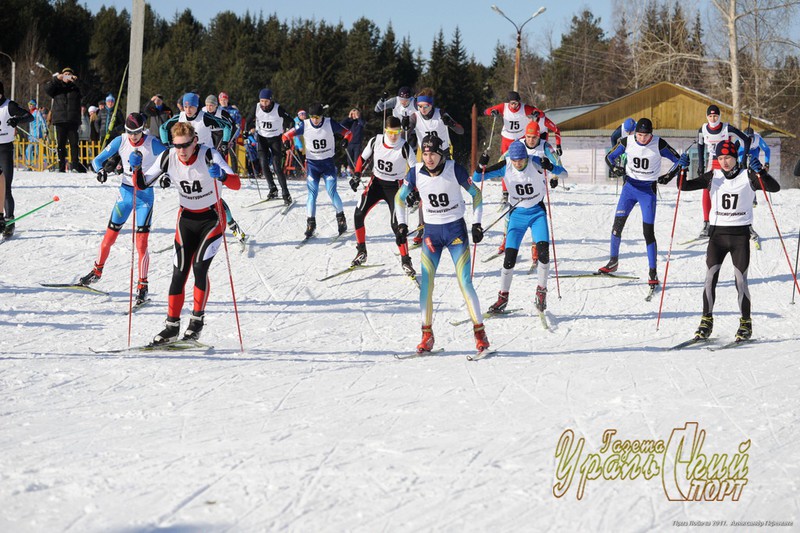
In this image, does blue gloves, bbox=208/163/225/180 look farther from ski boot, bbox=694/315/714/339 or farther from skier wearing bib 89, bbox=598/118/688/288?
skier wearing bib 89, bbox=598/118/688/288

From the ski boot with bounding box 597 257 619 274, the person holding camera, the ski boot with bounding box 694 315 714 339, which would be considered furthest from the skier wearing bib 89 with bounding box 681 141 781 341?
the person holding camera

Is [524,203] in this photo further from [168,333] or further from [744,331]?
[168,333]

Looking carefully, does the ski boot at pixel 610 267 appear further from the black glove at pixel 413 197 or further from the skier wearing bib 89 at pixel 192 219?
the skier wearing bib 89 at pixel 192 219

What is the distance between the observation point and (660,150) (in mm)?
11367

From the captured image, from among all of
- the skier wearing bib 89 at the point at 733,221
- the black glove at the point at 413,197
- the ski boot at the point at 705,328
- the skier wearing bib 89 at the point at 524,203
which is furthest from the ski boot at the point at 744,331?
the black glove at the point at 413,197

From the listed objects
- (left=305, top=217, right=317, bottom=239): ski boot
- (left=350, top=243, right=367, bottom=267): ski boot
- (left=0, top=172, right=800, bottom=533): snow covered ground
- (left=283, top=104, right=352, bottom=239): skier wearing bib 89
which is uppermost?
(left=283, top=104, right=352, bottom=239): skier wearing bib 89

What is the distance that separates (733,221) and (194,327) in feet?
17.5

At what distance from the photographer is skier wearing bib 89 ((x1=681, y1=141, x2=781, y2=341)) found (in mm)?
8602

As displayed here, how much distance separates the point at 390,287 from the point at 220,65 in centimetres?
5965

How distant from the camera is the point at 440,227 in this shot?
26.6 feet

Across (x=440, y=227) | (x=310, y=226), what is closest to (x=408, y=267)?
(x=310, y=226)

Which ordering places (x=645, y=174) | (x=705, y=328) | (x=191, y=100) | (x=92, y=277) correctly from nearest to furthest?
1. (x=705, y=328)
2. (x=92, y=277)
3. (x=645, y=174)
4. (x=191, y=100)

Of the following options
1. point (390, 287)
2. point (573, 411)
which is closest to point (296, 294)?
point (390, 287)

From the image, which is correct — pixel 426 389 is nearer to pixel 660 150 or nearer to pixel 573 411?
pixel 573 411
